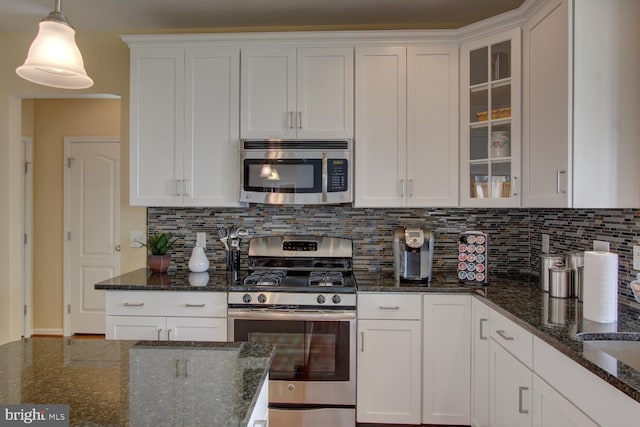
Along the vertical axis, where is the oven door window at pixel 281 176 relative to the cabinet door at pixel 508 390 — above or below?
above

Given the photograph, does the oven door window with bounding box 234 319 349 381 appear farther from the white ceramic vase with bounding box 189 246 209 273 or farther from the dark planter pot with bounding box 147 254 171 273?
the dark planter pot with bounding box 147 254 171 273

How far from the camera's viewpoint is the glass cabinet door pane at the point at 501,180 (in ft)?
7.59

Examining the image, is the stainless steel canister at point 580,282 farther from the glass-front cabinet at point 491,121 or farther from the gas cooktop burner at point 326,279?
the gas cooktop burner at point 326,279

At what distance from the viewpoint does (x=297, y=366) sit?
2.25 m

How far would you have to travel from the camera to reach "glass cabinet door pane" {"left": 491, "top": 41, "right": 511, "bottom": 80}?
2.31 m

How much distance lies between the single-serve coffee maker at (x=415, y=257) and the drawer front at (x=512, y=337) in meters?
0.52

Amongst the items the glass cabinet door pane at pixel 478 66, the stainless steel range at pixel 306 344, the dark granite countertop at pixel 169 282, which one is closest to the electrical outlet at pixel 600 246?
the glass cabinet door pane at pixel 478 66

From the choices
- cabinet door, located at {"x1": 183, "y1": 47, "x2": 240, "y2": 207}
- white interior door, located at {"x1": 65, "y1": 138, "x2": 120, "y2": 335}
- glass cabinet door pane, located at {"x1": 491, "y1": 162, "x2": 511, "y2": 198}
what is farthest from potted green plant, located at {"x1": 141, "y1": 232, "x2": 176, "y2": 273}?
glass cabinet door pane, located at {"x1": 491, "y1": 162, "x2": 511, "y2": 198}

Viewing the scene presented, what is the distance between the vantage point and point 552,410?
137 centimetres

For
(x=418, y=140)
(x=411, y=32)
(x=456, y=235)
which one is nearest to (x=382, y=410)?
(x=456, y=235)

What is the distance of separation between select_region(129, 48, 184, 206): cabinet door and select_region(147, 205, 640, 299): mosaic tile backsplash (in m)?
0.37

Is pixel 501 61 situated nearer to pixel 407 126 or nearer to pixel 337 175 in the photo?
pixel 407 126

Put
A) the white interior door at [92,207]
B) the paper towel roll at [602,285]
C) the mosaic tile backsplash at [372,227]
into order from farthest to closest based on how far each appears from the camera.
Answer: the white interior door at [92,207] < the mosaic tile backsplash at [372,227] < the paper towel roll at [602,285]

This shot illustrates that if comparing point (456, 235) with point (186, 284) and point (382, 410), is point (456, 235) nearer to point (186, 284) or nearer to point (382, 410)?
point (382, 410)
